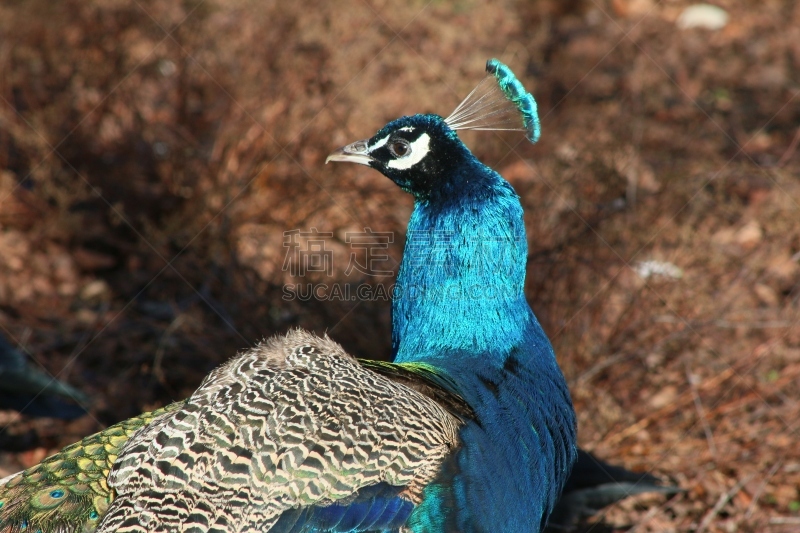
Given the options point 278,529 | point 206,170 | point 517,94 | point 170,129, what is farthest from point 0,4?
point 278,529

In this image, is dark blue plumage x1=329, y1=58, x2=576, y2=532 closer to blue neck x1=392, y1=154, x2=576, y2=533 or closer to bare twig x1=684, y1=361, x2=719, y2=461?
blue neck x1=392, y1=154, x2=576, y2=533

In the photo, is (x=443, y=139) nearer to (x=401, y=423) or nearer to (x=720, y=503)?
(x=401, y=423)

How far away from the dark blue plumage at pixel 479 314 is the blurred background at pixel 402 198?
2.53 ft

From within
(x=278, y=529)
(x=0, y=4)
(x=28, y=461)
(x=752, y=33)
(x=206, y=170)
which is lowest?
(x=28, y=461)

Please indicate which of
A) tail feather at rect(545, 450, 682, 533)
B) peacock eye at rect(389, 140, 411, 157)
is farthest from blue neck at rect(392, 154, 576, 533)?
tail feather at rect(545, 450, 682, 533)

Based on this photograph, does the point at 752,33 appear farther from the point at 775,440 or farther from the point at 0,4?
the point at 0,4

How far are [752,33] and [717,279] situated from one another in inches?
99.0

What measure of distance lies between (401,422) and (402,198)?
7.63 ft

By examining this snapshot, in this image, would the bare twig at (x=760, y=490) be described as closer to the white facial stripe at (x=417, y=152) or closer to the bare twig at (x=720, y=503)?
the bare twig at (x=720, y=503)

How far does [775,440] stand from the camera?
2.71 meters

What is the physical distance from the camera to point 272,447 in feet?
5.01

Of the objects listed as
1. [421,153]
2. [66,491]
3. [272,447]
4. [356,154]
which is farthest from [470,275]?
[66,491]

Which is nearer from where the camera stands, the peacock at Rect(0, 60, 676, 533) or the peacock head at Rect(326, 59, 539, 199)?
the peacock at Rect(0, 60, 676, 533)

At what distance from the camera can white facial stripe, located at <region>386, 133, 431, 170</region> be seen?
7.22ft
